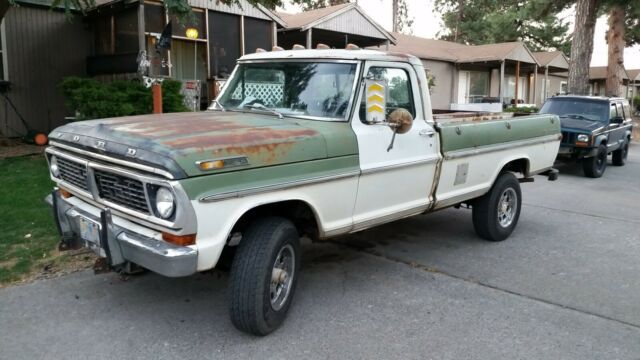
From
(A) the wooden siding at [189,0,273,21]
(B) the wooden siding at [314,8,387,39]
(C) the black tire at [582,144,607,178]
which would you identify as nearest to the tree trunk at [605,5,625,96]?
(B) the wooden siding at [314,8,387,39]

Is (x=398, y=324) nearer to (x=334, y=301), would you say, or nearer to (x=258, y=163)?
(x=334, y=301)

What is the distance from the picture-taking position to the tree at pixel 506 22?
81.3 ft

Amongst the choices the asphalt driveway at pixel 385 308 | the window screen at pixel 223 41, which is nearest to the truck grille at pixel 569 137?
Answer: the asphalt driveway at pixel 385 308

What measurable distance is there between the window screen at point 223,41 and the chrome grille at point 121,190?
10.6 meters

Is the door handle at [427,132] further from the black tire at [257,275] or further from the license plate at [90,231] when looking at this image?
the license plate at [90,231]

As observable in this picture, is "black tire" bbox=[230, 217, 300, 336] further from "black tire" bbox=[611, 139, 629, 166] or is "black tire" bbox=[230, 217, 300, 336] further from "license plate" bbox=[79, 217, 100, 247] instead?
"black tire" bbox=[611, 139, 629, 166]

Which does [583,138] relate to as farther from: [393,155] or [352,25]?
[393,155]

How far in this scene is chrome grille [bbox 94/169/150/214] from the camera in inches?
134

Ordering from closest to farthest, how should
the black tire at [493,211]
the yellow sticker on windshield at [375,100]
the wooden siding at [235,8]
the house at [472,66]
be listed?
the yellow sticker on windshield at [375,100], the black tire at [493,211], the wooden siding at [235,8], the house at [472,66]

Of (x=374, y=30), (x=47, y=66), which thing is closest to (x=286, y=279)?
(x=47, y=66)

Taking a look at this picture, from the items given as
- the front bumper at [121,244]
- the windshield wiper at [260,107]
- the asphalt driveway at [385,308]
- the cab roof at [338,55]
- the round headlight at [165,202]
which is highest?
the cab roof at [338,55]

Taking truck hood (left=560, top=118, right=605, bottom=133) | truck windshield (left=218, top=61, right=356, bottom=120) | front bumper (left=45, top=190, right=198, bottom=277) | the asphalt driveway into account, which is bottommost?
the asphalt driveway

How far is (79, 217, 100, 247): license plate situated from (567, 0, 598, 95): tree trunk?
19817mm

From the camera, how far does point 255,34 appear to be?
48.1ft
